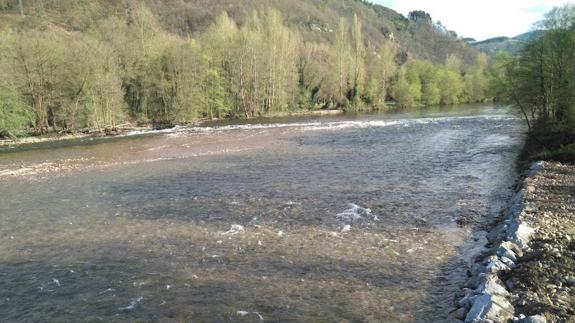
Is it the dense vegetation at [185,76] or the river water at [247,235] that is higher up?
the dense vegetation at [185,76]

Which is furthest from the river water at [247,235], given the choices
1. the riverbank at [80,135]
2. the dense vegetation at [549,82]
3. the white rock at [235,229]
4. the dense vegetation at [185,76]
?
the dense vegetation at [185,76]

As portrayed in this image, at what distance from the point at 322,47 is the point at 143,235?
9744 centimetres

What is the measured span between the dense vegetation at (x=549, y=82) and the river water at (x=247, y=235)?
10.4 feet

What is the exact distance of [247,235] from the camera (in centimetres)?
1460

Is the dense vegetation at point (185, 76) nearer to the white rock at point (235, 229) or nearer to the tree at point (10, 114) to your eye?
the tree at point (10, 114)

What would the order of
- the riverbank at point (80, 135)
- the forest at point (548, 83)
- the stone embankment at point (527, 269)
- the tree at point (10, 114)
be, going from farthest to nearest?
the riverbank at point (80, 135) < the tree at point (10, 114) < the forest at point (548, 83) < the stone embankment at point (527, 269)

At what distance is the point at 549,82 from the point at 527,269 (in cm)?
2614

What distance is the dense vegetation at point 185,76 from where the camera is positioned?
168 feet

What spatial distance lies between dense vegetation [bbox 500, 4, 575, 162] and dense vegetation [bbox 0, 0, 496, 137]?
46.5m

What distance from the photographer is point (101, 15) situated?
132 metres

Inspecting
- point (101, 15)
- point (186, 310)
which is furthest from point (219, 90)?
point (101, 15)

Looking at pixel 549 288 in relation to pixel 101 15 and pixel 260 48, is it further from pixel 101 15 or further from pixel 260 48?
pixel 101 15

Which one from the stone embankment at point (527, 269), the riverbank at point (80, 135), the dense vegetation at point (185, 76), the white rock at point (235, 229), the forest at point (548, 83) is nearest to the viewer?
the stone embankment at point (527, 269)

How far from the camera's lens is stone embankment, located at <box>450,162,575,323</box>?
8.39 m
